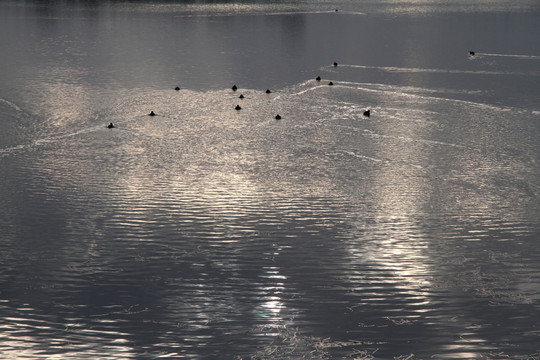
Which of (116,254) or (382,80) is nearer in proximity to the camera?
Result: (116,254)

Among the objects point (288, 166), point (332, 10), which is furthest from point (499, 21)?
point (288, 166)

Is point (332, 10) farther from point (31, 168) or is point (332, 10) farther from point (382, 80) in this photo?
point (31, 168)

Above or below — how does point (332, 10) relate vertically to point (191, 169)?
above

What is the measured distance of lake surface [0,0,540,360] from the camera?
11.7 m

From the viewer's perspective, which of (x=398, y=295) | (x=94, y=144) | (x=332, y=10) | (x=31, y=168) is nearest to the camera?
(x=398, y=295)

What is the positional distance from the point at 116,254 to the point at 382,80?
2098cm

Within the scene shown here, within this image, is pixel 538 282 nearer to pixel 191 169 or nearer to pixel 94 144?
pixel 191 169

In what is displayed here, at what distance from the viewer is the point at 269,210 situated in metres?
17.1

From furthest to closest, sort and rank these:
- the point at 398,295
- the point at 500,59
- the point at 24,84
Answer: the point at 500,59
the point at 24,84
the point at 398,295

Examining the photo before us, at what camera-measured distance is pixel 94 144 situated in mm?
22734

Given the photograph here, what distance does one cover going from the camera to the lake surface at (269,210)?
11711 mm

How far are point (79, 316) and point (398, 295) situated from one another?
4.95 meters

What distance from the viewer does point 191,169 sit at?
20.3 meters

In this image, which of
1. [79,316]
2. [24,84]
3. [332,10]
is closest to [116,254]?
[79,316]
